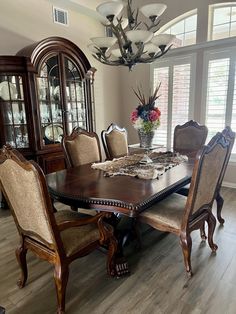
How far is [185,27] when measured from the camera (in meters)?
4.25

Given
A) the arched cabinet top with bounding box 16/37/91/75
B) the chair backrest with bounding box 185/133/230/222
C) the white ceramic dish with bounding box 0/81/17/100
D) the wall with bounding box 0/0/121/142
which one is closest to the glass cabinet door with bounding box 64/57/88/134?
the arched cabinet top with bounding box 16/37/91/75

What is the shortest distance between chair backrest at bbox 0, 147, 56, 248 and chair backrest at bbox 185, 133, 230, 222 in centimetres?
99

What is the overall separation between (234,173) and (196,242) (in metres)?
2.05

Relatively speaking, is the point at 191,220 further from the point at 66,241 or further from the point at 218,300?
the point at 66,241

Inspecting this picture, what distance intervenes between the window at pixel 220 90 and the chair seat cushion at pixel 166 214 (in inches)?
90.9

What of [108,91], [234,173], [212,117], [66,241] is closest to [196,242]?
[66,241]

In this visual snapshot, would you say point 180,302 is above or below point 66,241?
below

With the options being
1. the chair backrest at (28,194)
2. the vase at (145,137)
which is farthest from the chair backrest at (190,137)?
the chair backrest at (28,194)

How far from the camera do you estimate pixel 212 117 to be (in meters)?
4.03

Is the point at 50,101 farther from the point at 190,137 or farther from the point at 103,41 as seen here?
the point at 190,137

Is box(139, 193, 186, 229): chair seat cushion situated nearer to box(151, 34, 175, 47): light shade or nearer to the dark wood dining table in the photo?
the dark wood dining table

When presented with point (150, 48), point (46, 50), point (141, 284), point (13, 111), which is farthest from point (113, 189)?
point (46, 50)

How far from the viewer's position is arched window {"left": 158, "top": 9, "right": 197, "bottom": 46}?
4.14 m

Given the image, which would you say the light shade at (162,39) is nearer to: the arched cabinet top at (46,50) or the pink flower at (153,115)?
the pink flower at (153,115)
